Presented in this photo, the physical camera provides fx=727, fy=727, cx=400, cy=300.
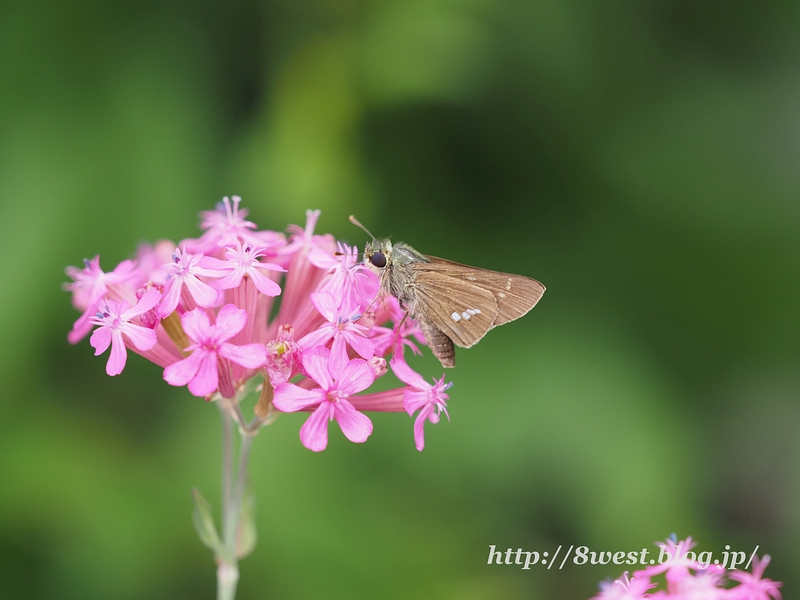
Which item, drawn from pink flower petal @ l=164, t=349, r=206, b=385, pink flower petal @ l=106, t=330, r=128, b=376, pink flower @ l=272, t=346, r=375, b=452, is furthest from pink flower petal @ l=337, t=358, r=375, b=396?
pink flower petal @ l=106, t=330, r=128, b=376

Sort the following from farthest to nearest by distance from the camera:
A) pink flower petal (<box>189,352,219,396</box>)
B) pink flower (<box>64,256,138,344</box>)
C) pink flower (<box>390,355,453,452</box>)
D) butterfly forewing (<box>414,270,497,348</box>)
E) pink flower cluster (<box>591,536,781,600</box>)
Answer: butterfly forewing (<box>414,270,497,348</box>)
pink flower (<box>64,256,138,344</box>)
pink flower (<box>390,355,453,452</box>)
pink flower petal (<box>189,352,219,396</box>)
pink flower cluster (<box>591,536,781,600</box>)

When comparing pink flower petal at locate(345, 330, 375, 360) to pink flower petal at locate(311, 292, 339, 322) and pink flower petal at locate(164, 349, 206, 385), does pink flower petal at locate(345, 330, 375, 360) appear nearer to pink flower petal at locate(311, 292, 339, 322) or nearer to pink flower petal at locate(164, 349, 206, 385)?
pink flower petal at locate(311, 292, 339, 322)

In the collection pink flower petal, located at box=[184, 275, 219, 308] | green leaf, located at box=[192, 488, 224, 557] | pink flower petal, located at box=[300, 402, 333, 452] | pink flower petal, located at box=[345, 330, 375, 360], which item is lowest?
green leaf, located at box=[192, 488, 224, 557]

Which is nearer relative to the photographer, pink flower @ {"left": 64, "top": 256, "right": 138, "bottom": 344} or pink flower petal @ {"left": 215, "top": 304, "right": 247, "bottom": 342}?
pink flower petal @ {"left": 215, "top": 304, "right": 247, "bottom": 342}

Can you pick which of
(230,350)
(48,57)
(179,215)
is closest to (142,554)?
(179,215)

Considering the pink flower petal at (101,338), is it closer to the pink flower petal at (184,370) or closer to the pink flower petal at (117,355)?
the pink flower petal at (117,355)

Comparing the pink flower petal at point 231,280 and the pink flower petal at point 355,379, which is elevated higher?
the pink flower petal at point 231,280

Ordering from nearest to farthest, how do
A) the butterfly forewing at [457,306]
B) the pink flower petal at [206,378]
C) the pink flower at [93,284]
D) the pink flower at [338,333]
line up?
the pink flower petal at [206,378] < the pink flower at [338,333] < the pink flower at [93,284] < the butterfly forewing at [457,306]

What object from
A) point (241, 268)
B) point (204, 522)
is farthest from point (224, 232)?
point (204, 522)

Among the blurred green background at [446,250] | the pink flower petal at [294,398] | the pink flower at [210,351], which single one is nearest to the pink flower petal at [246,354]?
the pink flower at [210,351]
